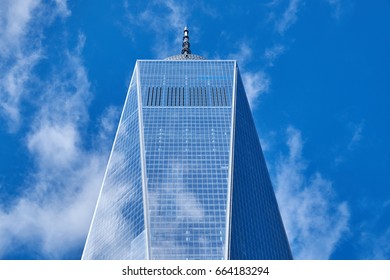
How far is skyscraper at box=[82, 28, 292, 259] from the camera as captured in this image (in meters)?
136

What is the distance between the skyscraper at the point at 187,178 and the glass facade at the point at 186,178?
10.2 inches

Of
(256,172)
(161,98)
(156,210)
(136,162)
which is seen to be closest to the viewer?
(156,210)

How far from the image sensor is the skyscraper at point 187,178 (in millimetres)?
135875

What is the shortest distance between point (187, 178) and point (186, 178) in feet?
0.83

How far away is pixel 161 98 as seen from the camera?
18238cm

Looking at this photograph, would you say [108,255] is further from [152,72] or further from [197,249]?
[152,72]

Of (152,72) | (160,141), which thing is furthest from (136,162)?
(152,72)

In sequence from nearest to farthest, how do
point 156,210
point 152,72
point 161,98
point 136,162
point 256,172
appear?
point 156,210 → point 136,162 → point 256,172 → point 161,98 → point 152,72

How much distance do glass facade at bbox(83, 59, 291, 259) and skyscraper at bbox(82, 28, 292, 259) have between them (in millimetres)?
258

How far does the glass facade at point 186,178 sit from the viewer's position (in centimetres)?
13588

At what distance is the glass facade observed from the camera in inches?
5349

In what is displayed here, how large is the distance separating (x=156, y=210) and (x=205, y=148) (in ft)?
88.4

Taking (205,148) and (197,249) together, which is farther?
(205,148)
